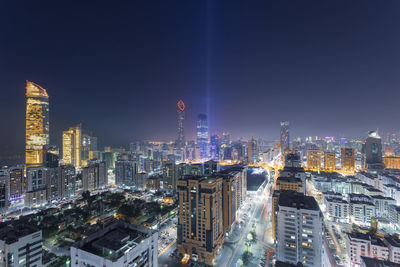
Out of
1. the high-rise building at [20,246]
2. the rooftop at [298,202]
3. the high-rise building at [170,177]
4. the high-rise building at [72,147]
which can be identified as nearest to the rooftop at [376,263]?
the rooftop at [298,202]

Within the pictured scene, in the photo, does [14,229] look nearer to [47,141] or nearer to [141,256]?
[141,256]

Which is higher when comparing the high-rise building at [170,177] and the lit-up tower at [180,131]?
the lit-up tower at [180,131]

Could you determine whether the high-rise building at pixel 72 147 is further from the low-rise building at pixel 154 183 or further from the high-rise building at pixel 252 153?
the high-rise building at pixel 252 153

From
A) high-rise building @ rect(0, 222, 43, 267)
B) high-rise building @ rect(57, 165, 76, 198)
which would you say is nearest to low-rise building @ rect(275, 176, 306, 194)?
high-rise building @ rect(0, 222, 43, 267)

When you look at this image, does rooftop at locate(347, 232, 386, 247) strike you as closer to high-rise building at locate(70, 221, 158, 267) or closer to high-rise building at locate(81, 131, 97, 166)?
high-rise building at locate(70, 221, 158, 267)

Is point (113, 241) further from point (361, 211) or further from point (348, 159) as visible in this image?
point (348, 159)

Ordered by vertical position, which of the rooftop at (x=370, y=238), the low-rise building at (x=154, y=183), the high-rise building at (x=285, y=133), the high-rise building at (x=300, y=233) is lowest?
the low-rise building at (x=154, y=183)
